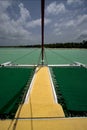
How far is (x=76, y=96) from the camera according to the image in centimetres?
610

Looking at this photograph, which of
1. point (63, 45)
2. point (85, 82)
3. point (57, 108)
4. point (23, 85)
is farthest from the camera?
point (63, 45)

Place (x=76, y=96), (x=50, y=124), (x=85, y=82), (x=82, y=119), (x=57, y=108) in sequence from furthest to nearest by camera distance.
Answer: (x=85, y=82), (x=76, y=96), (x=57, y=108), (x=82, y=119), (x=50, y=124)

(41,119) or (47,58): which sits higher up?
Answer: (41,119)

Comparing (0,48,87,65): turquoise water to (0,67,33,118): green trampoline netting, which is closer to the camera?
(0,67,33,118): green trampoline netting

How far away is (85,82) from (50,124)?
4.91 metres

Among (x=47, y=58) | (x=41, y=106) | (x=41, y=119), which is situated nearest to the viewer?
(x=41, y=119)

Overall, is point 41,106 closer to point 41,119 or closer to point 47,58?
point 41,119

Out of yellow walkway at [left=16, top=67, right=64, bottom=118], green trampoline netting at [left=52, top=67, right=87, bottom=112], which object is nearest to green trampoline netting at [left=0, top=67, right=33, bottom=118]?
yellow walkway at [left=16, top=67, right=64, bottom=118]

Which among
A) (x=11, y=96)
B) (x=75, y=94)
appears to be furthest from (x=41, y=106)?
(x=75, y=94)

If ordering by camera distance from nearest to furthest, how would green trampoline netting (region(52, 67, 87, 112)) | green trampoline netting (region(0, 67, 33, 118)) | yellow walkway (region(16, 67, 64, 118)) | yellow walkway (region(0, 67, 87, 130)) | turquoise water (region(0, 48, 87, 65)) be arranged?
yellow walkway (region(0, 67, 87, 130)), yellow walkway (region(16, 67, 64, 118)), green trampoline netting (region(0, 67, 33, 118)), green trampoline netting (region(52, 67, 87, 112)), turquoise water (region(0, 48, 87, 65))

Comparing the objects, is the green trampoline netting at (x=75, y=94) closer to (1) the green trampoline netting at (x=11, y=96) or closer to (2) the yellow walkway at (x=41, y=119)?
(2) the yellow walkway at (x=41, y=119)

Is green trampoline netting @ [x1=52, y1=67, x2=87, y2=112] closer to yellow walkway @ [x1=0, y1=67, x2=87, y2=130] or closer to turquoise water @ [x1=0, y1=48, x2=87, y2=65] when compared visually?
yellow walkway @ [x1=0, y1=67, x2=87, y2=130]

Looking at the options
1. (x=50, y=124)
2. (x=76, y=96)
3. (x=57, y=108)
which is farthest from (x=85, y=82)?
(x=50, y=124)

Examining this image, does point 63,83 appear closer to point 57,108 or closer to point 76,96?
point 76,96
